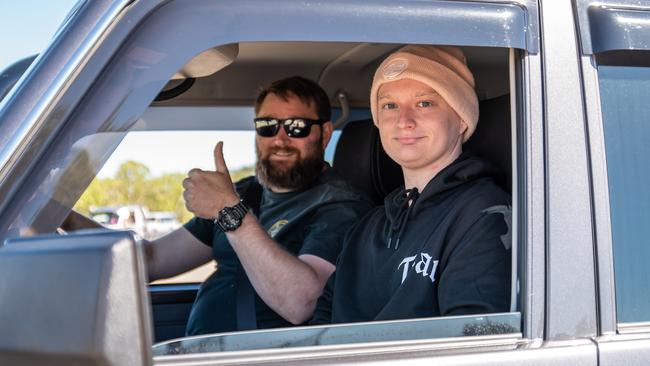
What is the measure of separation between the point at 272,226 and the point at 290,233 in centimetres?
10

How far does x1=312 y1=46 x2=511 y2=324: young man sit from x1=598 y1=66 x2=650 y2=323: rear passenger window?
0.22 metres

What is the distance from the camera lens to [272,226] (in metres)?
3.18

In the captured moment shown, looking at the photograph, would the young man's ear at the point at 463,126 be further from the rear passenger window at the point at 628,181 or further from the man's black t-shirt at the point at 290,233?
the rear passenger window at the point at 628,181

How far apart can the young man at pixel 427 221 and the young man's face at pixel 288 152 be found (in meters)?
0.57

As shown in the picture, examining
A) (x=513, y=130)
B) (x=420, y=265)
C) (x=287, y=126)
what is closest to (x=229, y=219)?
(x=287, y=126)

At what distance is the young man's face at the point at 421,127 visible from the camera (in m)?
2.54

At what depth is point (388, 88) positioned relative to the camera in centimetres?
262

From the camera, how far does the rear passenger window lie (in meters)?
1.71

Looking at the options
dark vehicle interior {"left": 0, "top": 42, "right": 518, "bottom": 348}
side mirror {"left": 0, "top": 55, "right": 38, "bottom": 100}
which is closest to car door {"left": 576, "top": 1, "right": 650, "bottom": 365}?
dark vehicle interior {"left": 0, "top": 42, "right": 518, "bottom": 348}

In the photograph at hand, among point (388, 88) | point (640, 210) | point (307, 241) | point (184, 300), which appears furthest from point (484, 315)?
point (184, 300)

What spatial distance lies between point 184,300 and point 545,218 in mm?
2029

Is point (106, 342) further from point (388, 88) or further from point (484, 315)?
point (388, 88)

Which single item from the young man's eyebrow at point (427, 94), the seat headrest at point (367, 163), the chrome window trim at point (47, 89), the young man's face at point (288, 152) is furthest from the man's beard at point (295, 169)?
the chrome window trim at point (47, 89)

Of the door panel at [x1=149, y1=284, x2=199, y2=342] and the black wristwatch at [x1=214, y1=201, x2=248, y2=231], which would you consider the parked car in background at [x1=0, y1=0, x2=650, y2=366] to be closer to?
the black wristwatch at [x1=214, y1=201, x2=248, y2=231]
